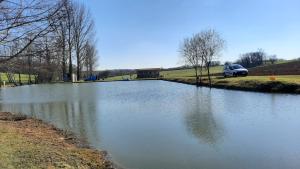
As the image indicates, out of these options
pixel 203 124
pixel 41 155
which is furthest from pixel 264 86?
pixel 41 155

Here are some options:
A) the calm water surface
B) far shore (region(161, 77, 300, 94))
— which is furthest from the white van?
the calm water surface

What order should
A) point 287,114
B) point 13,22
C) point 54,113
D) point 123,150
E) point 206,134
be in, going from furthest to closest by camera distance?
point 54,113 → point 287,114 → point 206,134 → point 123,150 → point 13,22

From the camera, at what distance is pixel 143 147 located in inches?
500

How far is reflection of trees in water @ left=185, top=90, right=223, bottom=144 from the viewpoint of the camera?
14.3 metres

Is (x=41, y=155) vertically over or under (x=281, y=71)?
under

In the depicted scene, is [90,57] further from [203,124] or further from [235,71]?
[203,124]

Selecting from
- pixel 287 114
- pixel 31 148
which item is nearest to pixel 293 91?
pixel 287 114

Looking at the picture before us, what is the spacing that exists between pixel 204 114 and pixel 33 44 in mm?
13145

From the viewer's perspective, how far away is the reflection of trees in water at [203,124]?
46.9 ft

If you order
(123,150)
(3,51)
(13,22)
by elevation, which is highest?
(13,22)

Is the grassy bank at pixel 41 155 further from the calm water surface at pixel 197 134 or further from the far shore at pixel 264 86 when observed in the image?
the far shore at pixel 264 86

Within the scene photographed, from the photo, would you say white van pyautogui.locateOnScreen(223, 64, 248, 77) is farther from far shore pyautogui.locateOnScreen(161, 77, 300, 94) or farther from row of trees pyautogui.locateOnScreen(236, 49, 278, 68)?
row of trees pyautogui.locateOnScreen(236, 49, 278, 68)

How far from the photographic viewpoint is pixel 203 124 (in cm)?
1731

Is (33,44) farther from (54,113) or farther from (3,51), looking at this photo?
(54,113)
